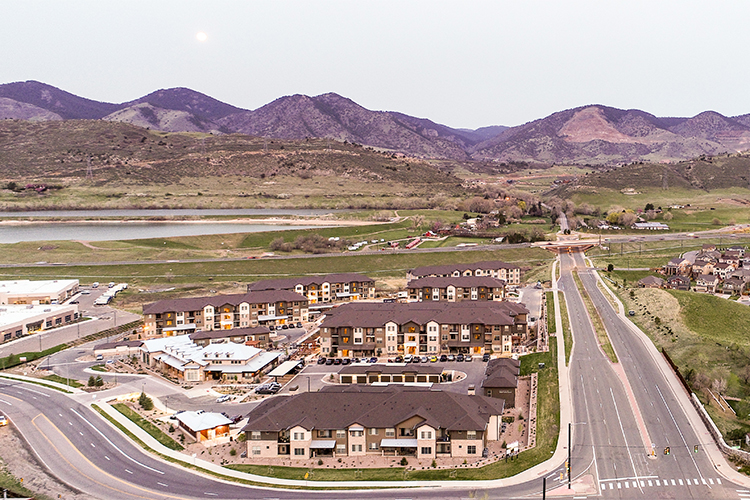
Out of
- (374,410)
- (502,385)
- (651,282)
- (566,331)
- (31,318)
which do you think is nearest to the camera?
(374,410)

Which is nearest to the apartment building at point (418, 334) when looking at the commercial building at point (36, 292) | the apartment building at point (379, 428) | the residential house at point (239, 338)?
the residential house at point (239, 338)

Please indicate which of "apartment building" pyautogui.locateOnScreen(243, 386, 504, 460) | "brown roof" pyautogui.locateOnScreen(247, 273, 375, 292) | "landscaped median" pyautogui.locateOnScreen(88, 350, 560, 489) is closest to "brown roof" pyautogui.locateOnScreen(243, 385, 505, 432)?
"apartment building" pyautogui.locateOnScreen(243, 386, 504, 460)

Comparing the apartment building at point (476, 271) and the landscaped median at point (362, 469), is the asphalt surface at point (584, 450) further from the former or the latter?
the apartment building at point (476, 271)

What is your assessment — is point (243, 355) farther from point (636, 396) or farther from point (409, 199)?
point (409, 199)

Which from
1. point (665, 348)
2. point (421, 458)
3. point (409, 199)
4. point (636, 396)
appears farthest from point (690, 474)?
point (409, 199)

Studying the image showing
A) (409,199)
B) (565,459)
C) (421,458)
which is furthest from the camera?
(409,199)

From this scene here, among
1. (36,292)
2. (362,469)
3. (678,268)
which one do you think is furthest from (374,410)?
(678,268)

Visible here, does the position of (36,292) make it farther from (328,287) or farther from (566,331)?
(566,331)
